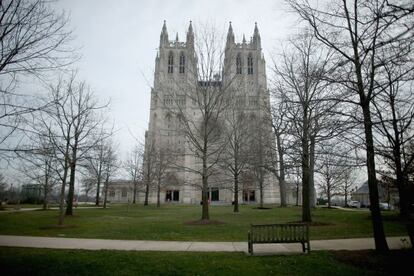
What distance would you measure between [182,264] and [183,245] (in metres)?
2.74

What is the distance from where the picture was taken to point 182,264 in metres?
6.78

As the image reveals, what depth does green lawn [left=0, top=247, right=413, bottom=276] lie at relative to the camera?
6195mm

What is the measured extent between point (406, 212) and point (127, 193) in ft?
237

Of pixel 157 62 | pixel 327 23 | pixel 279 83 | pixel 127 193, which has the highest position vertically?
pixel 157 62

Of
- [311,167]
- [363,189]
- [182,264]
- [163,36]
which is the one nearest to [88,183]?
[311,167]

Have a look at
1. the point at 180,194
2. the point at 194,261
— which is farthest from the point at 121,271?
the point at 180,194

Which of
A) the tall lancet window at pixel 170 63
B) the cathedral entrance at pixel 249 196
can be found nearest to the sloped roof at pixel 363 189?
the cathedral entrance at pixel 249 196

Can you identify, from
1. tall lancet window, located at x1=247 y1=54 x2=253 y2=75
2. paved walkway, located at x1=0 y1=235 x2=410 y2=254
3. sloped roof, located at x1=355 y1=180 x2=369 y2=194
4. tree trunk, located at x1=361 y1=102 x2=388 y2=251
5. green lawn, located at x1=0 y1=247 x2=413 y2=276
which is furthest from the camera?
tall lancet window, located at x1=247 y1=54 x2=253 y2=75

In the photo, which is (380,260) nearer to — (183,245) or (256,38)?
(183,245)

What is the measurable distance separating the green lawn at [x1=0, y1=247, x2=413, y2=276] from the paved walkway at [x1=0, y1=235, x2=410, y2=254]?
0.88m

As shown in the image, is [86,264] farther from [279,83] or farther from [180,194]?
[180,194]

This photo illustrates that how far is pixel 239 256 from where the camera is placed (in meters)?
7.56

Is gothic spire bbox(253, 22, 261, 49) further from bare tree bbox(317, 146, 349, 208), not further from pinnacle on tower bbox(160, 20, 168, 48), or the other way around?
bare tree bbox(317, 146, 349, 208)

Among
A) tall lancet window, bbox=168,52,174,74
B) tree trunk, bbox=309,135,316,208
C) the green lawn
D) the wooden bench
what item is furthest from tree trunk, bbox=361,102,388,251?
tall lancet window, bbox=168,52,174,74
